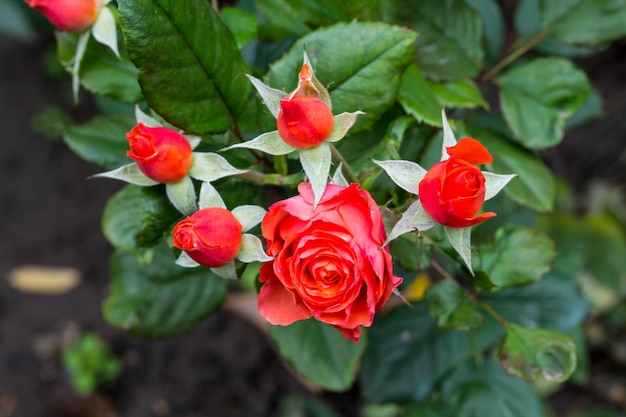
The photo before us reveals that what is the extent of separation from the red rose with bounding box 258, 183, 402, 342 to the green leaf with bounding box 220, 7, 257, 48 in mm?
313

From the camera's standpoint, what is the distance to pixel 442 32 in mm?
957

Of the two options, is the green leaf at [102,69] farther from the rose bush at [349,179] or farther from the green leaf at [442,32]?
the green leaf at [442,32]

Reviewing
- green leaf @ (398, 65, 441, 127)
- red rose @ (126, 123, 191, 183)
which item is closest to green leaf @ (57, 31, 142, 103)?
red rose @ (126, 123, 191, 183)

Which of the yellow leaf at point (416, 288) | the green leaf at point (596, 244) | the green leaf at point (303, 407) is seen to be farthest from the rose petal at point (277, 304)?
the green leaf at point (596, 244)

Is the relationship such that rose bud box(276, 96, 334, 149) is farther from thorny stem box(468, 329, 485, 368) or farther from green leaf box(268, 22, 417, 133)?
thorny stem box(468, 329, 485, 368)

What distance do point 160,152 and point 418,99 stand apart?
335 millimetres

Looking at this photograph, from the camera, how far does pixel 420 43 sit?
3.08 feet

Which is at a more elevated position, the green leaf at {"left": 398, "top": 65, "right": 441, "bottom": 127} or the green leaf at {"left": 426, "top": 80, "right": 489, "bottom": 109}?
the green leaf at {"left": 398, "top": 65, "right": 441, "bottom": 127}

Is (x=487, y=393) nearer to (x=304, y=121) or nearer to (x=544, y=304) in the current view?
(x=544, y=304)

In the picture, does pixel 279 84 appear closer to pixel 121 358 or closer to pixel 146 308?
pixel 146 308

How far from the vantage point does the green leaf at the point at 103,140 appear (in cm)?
90

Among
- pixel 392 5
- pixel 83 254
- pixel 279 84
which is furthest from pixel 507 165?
pixel 83 254

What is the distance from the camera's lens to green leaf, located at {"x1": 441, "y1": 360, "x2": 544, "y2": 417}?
1.03 metres

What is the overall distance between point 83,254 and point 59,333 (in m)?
0.25
